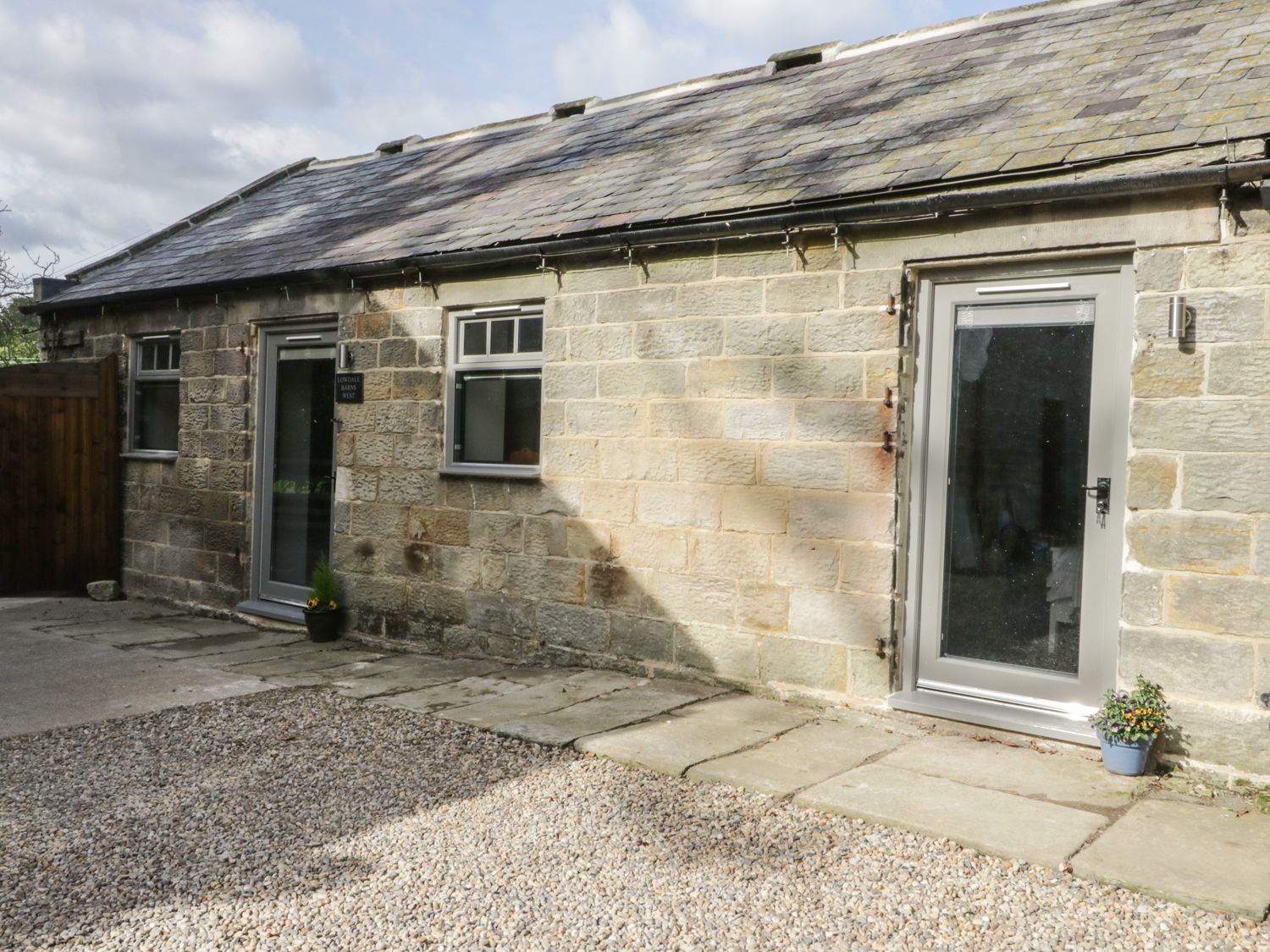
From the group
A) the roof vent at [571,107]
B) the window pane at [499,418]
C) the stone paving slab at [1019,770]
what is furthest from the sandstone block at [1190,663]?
the roof vent at [571,107]

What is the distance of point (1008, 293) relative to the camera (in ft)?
17.3

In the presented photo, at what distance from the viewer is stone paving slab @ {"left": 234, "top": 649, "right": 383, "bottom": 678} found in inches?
273

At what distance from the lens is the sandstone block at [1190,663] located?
4516 mm

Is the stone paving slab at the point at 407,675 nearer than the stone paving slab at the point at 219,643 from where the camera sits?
Yes

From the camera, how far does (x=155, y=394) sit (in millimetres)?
10211

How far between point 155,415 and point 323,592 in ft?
11.1

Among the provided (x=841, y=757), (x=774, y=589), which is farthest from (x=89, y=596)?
(x=841, y=757)

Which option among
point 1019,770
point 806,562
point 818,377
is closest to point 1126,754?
point 1019,770

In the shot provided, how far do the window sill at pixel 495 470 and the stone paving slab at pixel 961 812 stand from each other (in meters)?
3.24

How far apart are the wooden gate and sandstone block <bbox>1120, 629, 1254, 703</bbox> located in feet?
30.3

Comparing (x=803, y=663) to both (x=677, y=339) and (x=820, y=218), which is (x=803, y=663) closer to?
(x=677, y=339)

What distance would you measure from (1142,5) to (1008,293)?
123 inches

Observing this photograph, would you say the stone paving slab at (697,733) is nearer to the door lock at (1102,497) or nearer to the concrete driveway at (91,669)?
the door lock at (1102,497)

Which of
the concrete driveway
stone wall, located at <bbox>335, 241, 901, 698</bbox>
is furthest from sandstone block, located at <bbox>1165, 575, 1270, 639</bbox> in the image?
the concrete driveway
